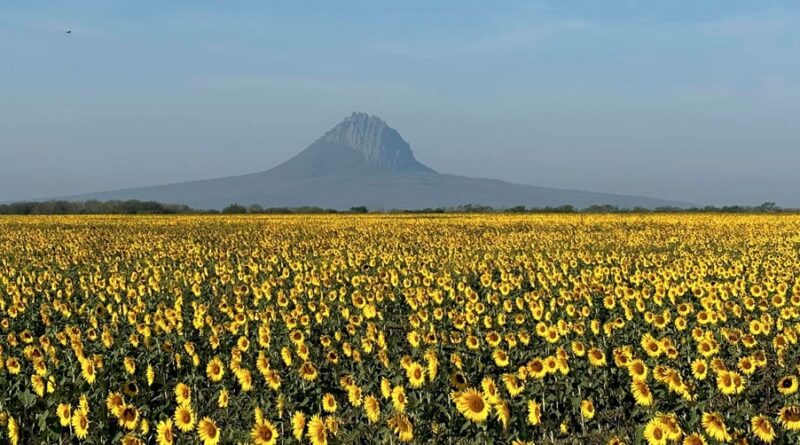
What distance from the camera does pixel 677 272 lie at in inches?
577

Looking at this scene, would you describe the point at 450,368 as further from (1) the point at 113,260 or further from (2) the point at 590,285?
(1) the point at 113,260

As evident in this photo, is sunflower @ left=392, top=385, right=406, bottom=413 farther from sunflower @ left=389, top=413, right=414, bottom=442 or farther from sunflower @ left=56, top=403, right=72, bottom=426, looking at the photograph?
sunflower @ left=56, top=403, right=72, bottom=426

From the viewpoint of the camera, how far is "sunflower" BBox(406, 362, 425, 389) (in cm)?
690

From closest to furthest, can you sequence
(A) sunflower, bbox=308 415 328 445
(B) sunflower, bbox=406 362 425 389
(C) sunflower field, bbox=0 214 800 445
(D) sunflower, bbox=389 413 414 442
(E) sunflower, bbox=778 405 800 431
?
(D) sunflower, bbox=389 413 414 442 < (A) sunflower, bbox=308 415 328 445 < (E) sunflower, bbox=778 405 800 431 < (C) sunflower field, bbox=0 214 800 445 < (B) sunflower, bbox=406 362 425 389

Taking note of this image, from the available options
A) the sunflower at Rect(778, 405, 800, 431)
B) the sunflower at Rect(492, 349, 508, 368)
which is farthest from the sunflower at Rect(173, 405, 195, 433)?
the sunflower at Rect(778, 405, 800, 431)

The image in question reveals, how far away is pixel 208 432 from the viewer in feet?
17.7

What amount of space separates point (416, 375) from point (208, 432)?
2211 mm

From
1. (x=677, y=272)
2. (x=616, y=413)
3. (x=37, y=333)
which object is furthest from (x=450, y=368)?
(x=677, y=272)

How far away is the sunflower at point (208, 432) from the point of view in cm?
536

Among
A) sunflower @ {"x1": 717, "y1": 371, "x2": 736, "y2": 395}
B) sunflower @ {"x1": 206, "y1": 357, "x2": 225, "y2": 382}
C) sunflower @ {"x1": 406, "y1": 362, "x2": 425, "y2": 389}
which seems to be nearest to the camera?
sunflower @ {"x1": 717, "y1": 371, "x2": 736, "y2": 395}

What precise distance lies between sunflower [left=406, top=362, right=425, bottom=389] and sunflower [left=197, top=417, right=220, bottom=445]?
2059 millimetres

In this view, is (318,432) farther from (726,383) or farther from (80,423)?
(726,383)

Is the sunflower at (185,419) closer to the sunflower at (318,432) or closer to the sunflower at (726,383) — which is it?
the sunflower at (318,432)

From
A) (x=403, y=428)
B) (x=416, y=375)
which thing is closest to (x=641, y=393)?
(x=416, y=375)
